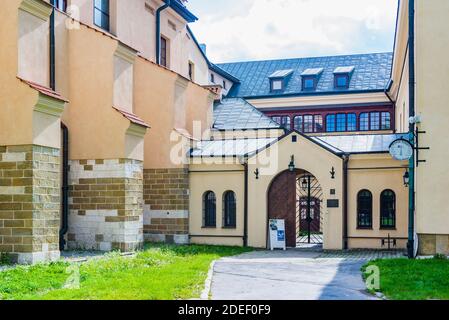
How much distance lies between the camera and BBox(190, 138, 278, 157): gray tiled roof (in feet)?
73.7

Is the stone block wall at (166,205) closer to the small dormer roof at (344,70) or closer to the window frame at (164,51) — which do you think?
the window frame at (164,51)

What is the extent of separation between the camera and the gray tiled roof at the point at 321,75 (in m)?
41.1

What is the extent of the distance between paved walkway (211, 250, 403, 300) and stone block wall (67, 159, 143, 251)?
315 cm

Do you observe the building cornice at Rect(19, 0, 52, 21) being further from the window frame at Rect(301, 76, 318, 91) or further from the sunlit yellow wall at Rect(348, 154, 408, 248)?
the window frame at Rect(301, 76, 318, 91)

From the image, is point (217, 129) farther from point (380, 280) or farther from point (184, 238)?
point (380, 280)

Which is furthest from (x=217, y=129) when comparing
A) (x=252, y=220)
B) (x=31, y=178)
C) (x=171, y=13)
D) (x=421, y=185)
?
(x=31, y=178)

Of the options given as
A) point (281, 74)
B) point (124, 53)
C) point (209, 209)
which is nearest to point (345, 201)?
point (209, 209)

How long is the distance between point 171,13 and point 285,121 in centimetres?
1647

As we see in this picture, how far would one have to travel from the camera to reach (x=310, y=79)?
4288 centimetres

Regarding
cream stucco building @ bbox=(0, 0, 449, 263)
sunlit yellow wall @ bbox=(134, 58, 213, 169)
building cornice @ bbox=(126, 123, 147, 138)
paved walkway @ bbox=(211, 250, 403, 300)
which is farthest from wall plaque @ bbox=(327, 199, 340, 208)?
building cornice @ bbox=(126, 123, 147, 138)

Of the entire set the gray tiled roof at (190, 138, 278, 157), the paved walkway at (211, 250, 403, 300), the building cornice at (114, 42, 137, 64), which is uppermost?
the building cornice at (114, 42, 137, 64)

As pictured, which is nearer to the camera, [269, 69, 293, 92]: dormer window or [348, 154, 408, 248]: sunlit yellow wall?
[348, 154, 408, 248]: sunlit yellow wall

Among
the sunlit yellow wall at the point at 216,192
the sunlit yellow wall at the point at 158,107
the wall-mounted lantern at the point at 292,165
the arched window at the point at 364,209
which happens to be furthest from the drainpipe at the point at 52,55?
the arched window at the point at 364,209

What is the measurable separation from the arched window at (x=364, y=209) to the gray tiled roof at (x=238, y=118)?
8.06 m
